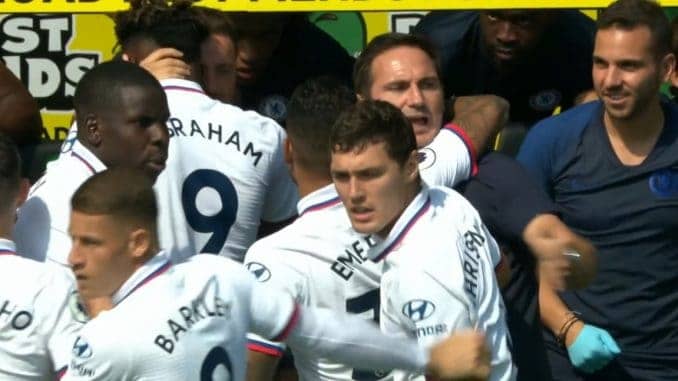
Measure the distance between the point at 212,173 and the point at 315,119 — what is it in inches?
20.2

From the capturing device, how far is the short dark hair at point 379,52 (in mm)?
7113

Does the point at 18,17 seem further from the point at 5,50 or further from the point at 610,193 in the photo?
the point at 610,193

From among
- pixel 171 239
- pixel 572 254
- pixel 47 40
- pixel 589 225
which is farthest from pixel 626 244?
pixel 47 40

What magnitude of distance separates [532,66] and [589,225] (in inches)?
42.5

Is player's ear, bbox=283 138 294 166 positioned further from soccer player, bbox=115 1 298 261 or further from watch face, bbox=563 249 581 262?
watch face, bbox=563 249 581 262

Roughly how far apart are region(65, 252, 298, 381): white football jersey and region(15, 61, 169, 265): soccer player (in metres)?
0.80

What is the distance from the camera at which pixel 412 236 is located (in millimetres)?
6082

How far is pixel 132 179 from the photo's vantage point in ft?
18.7

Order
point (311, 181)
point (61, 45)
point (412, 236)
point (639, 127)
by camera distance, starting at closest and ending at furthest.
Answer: point (412, 236) < point (311, 181) < point (639, 127) < point (61, 45)

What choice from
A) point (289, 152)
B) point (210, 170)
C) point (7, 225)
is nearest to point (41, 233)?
point (7, 225)

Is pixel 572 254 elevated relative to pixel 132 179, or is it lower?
lower

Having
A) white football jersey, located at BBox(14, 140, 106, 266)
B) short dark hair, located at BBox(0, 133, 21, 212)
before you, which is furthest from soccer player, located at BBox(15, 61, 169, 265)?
short dark hair, located at BBox(0, 133, 21, 212)

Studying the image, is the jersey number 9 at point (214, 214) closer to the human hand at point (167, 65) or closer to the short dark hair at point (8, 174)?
the human hand at point (167, 65)

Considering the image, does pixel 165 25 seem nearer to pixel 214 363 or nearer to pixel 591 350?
pixel 591 350
